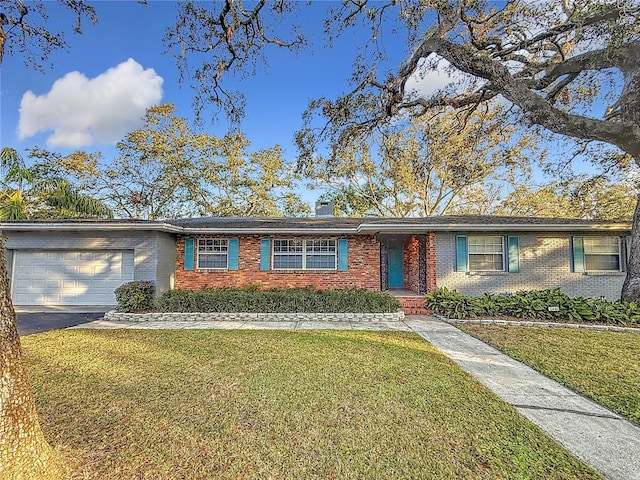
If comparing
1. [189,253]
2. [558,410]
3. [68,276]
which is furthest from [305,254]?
[558,410]

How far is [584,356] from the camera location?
5.51m

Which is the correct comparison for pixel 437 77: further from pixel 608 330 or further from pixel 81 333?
pixel 81 333

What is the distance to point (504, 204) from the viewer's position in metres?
21.7

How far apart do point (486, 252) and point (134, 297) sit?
421 inches

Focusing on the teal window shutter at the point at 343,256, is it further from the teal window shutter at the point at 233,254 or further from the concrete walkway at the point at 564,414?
the concrete walkway at the point at 564,414

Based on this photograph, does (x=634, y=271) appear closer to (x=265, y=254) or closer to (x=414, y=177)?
(x=265, y=254)

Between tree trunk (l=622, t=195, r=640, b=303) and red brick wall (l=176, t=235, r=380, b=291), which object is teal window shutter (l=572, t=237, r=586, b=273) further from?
red brick wall (l=176, t=235, r=380, b=291)

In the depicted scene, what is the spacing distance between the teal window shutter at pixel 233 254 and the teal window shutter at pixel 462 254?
738cm

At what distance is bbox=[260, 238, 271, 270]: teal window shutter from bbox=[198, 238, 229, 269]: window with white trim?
1250mm

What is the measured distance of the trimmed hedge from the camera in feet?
26.6

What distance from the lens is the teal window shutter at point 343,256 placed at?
11.4 metres

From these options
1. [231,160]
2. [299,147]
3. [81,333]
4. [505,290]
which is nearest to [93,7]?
[299,147]

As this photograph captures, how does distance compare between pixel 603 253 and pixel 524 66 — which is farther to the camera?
pixel 603 253

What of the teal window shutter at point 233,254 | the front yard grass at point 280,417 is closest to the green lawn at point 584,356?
the front yard grass at point 280,417
